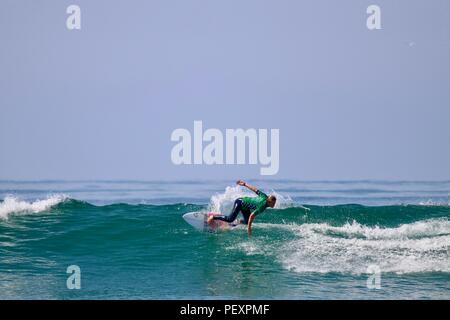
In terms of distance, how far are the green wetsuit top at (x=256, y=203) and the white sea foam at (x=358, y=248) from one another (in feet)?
2.70

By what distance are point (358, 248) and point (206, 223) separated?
3.85 m

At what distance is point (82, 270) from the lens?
12789 mm

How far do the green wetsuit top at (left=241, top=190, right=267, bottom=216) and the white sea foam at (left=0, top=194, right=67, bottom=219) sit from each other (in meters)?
6.26

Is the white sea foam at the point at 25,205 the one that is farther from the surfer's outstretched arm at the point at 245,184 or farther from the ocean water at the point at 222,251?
the surfer's outstretched arm at the point at 245,184

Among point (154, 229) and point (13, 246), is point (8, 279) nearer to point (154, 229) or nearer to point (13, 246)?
point (13, 246)

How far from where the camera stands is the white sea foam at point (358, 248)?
12.4m

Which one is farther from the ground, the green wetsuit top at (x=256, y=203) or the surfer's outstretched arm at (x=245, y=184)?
the surfer's outstretched arm at (x=245, y=184)

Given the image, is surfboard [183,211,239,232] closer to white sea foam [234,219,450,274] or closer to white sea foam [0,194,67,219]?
white sea foam [234,219,450,274]

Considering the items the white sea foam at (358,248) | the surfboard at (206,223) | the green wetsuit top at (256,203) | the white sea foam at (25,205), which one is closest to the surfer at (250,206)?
the green wetsuit top at (256,203)

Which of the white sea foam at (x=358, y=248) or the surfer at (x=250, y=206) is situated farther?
the surfer at (x=250, y=206)

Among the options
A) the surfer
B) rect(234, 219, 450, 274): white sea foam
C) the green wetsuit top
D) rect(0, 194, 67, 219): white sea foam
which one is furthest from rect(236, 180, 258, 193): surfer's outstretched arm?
rect(0, 194, 67, 219): white sea foam

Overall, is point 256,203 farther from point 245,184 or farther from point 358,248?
point 358,248
